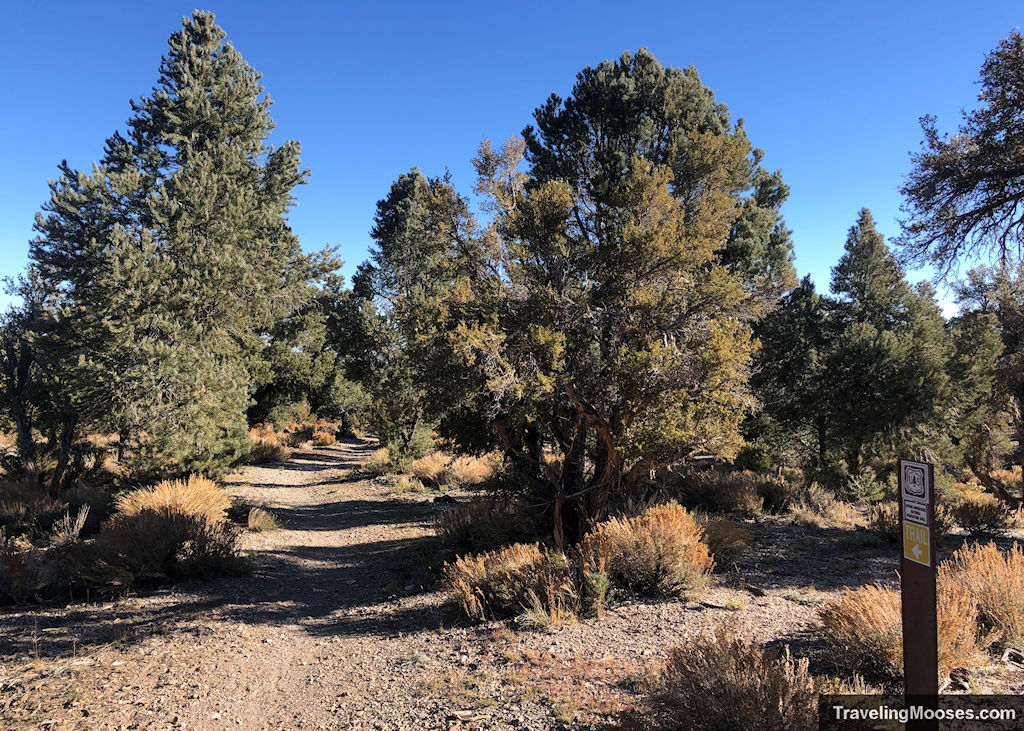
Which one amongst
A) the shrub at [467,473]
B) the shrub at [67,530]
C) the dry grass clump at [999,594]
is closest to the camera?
the dry grass clump at [999,594]

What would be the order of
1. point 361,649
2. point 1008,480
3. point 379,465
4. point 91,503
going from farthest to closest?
point 1008,480 < point 379,465 < point 91,503 < point 361,649

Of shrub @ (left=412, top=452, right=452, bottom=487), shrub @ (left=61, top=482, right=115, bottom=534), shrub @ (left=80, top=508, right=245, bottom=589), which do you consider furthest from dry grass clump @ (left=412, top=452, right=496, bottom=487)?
shrub @ (left=80, top=508, right=245, bottom=589)

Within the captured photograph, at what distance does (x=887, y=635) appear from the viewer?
3.94 meters

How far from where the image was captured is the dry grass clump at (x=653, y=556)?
6.48 meters

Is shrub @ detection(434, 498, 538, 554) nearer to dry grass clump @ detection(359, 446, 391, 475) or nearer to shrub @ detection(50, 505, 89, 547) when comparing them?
shrub @ detection(50, 505, 89, 547)

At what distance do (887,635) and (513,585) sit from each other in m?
3.88

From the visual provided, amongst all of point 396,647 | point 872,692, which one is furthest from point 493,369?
point 872,692

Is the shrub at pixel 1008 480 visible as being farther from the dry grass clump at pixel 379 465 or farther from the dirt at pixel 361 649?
the dry grass clump at pixel 379 465

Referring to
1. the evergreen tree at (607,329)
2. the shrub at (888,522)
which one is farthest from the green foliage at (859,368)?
the evergreen tree at (607,329)

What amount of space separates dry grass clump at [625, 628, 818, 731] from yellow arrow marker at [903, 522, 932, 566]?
1.05m

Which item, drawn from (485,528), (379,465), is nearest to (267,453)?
(379,465)

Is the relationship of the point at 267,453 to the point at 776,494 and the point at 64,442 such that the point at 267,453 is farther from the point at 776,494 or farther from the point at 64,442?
the point at 776,494

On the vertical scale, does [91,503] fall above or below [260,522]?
above

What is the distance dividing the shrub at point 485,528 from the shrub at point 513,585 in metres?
2.89
